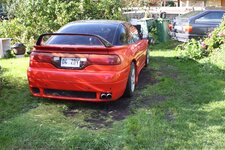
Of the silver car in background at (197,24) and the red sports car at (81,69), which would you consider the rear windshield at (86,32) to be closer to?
the red sports car at (81,69)

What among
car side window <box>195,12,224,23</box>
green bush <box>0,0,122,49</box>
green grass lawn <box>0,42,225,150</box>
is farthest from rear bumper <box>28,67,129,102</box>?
car side window <box>195,12,224,23</box>

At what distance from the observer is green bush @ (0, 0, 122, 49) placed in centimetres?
1145

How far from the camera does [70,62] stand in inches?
207

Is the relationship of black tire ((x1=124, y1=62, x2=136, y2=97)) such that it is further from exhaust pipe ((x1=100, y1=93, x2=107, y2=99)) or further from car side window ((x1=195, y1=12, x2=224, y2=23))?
car side window ((x1=195, y1=12, x2=224, y2=23))

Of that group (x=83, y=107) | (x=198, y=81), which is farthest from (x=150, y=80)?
(x=83, y=107)

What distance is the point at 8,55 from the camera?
1023cm

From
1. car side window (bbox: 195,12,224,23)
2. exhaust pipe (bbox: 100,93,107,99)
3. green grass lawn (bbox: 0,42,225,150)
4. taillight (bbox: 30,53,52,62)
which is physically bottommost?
green grass lawn (bbox: 0,42,225,150)

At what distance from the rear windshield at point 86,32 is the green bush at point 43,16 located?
517 centimetres

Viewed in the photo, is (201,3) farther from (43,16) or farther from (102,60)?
(102,60)

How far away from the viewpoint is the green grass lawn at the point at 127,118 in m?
4.07

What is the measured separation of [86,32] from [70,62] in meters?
1.04

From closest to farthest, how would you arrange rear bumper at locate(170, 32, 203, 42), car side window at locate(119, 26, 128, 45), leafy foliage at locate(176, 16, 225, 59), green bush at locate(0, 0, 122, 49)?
car side window at locate(119, 26, 128, 45), leafy foliage at locate(176, 16, 225, 59), green bush at locate(0, 0, 122, 49), rear bumper at locate(170, 32, 203, 42)

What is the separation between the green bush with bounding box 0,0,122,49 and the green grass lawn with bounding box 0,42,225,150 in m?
4.41

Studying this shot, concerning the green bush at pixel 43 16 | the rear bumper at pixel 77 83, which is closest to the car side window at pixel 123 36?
the rear bumper at pixel 77 83
